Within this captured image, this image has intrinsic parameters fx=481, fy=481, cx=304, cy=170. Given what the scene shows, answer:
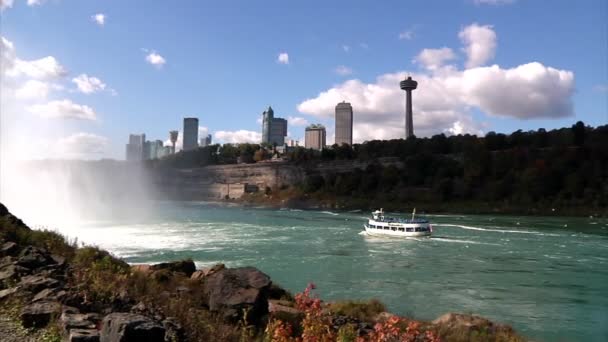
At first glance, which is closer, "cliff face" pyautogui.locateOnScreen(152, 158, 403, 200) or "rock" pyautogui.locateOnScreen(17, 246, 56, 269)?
"rock" pyautogui.locateOnScreen(17, 246, 56, 269)

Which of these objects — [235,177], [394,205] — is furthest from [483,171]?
[235,177]

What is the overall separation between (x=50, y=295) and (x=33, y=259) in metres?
2.77

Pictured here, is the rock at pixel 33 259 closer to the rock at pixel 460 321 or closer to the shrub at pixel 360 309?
the shrub at pixel 360 309

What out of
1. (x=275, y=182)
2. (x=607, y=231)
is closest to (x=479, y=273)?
(x=607, y=231)

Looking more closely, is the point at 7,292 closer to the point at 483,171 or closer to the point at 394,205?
the point at 394,205

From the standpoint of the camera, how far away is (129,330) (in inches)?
227

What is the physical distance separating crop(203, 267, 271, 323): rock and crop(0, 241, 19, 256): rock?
4241mm

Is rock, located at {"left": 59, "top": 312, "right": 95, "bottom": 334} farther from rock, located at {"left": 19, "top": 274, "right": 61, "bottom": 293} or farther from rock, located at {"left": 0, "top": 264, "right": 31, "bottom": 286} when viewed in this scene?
rock, located at {"left": 0, "top": 264, "right": 31, "bottom": 286}

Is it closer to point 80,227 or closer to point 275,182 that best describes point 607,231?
point 80,227

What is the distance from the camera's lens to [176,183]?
166125mm

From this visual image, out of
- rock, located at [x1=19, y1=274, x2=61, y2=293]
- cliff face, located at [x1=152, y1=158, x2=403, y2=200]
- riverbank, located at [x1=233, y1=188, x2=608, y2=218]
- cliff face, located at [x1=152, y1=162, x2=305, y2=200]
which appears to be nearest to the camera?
rock, located at [x1=19, y1=274, x2=61, y2=293]

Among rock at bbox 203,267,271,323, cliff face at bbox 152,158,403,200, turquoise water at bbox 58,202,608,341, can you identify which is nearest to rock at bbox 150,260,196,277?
rock at bbox 203,267,271,323

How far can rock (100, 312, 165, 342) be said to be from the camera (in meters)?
5.72

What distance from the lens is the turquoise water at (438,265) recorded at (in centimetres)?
1931
